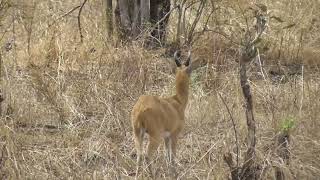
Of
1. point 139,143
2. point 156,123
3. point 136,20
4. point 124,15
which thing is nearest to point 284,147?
point 156,123

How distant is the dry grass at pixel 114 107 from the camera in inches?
196

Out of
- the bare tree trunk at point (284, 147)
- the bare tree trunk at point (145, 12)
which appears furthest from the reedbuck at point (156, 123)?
the bare tree trunk at point (145, 12)

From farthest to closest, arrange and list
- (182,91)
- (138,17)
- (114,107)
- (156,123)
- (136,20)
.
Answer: (138,17), (136,20), (114,107), (182,91), (156,123)

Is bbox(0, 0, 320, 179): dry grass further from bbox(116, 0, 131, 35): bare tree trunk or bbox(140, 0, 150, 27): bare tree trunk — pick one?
bbox(140, 0, 150, 27): bare tree trunk

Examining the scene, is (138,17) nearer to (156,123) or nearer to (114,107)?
(114,107)

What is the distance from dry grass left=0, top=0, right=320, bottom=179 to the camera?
498cm

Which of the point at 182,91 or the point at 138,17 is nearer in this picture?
the point at 182,91

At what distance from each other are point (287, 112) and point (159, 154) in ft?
3.82

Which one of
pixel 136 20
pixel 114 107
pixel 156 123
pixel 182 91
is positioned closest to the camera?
pixel 156 123

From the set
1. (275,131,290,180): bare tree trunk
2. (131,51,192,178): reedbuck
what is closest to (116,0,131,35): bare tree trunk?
(131,51,192,178): reedbuck

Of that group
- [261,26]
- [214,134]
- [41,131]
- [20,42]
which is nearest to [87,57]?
[20,42]

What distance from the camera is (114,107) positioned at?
232 inches

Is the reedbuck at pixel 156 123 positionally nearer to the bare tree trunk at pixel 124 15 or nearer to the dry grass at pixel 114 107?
the dry grass at pixel 114 107

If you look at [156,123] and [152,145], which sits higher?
[156,123]
